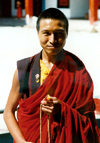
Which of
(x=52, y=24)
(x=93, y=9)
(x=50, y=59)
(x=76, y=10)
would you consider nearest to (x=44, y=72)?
(x=50, y=59)

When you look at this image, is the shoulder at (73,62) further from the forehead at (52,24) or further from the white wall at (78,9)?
the white wall at (78,9)

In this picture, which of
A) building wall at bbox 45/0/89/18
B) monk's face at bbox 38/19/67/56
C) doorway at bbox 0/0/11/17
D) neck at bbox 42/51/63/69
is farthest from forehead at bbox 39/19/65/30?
doorway at bbox 0/0/11/17

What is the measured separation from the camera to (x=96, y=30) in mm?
8031

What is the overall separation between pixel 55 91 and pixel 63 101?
4cm

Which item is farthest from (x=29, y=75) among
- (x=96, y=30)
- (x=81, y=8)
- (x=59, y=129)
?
(x=81, y=8)

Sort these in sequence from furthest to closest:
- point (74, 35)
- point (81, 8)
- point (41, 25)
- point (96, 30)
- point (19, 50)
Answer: point (81, 8)
point (96, 30)
point (74, 35)
point (19, 50)
point (41, 25)

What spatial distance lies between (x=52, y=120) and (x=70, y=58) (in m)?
0.20

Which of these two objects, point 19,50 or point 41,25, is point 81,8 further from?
point 41,25

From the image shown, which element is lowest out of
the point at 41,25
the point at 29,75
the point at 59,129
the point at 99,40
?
the point at 99,40

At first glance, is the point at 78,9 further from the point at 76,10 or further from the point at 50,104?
the point at 50,104

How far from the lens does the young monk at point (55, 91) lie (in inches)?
36.6

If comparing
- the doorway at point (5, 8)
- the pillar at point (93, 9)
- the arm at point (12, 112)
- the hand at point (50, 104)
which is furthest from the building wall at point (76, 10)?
the hand at point (50, 104)

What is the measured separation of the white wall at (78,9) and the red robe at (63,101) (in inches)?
426

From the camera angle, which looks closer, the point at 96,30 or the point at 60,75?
the point at 60,75
